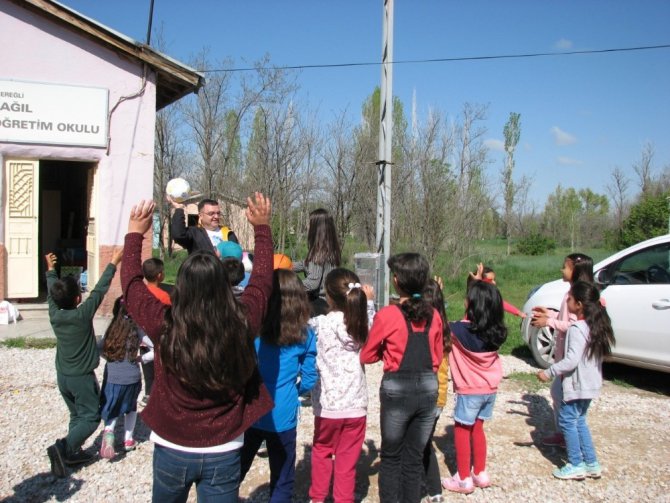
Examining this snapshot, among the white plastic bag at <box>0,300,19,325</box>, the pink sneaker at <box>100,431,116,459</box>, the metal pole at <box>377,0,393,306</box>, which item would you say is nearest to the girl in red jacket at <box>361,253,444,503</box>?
the pink sneaker at <box>100,431,116,459</box>

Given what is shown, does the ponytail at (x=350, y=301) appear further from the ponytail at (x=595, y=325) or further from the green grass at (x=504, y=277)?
the green grass at (x=504, y=277)

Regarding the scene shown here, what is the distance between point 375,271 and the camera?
26.8 ft

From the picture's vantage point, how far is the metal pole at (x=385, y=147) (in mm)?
8508

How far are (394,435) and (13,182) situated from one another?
27.1ft

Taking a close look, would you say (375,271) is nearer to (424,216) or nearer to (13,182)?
(13,182)

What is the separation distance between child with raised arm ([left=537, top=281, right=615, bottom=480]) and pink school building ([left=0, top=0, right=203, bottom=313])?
7219mm

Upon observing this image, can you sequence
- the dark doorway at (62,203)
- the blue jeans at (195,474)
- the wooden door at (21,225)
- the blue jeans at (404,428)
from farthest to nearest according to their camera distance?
the dark doorway at (62,203) → the wooden door at (21,225) → the blue jeans at (404,428) → the blue jeans at (195,474)

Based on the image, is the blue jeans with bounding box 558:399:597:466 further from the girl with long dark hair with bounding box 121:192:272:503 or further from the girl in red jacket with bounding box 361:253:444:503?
the girl with long dark hair with bounding box 121:192:272:503

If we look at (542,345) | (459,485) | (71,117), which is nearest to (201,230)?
(459,485)

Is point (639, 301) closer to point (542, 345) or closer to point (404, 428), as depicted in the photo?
point (542, 345)

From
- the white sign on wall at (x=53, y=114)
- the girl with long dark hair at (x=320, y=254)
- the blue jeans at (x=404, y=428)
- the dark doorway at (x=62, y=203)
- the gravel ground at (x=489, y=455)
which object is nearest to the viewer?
the blue jeans at (x=404, y=428)

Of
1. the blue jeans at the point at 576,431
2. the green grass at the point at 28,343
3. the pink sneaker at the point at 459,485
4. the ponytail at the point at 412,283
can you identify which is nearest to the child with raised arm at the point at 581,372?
the blue jeans at the point at 576,431

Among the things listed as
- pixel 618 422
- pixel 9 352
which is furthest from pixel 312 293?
pixel 9 352

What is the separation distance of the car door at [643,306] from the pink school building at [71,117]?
6.96m
